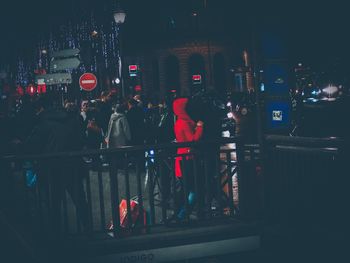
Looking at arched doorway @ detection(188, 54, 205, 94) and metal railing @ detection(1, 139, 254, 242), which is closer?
metal railing @ detection(1, 139, 254, 242)

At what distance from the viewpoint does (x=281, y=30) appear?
22.7 feet

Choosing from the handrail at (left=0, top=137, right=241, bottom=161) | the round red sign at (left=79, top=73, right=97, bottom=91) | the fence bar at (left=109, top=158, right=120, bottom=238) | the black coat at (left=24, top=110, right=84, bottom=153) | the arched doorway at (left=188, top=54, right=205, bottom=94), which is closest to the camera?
the handrail at (left=0, top=137, right=241, bottom=161)

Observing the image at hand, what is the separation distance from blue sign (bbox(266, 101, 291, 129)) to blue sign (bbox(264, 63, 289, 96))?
12cm

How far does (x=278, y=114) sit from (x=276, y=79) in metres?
0.42

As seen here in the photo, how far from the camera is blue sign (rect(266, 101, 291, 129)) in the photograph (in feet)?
22.0

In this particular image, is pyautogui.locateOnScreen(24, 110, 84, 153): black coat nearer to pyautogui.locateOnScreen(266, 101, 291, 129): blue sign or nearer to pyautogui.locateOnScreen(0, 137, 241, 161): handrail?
pyautogui.locateOnScreen(0, 137, 241, 161): handrail

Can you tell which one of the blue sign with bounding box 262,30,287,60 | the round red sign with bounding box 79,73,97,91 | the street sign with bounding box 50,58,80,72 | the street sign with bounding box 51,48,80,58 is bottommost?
the blue sign with bounding box 262,30,287,60

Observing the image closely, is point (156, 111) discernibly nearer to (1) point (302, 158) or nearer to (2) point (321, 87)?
(2) point (321, 87)

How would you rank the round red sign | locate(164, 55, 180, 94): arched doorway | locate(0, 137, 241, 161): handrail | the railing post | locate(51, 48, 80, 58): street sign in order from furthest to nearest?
locate(164, 55, 180, 94): arched doorway, the round red sign, locate(51, 48, 80, 58): street sign, the railing post, locate(0, 137, 241, 161): handrail

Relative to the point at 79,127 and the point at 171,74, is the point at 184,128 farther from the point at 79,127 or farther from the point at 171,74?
the point at 171,74

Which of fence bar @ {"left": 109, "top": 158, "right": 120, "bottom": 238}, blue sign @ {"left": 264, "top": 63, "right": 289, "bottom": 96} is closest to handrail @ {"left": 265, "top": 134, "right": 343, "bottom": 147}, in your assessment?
blue sign @ {"left": 264, "top": 63, "right": 289, "bottom": 96}

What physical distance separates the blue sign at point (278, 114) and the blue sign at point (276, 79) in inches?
4.8

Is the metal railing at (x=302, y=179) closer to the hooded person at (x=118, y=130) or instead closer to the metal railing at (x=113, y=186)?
the metal railing at (x=113, y=186)

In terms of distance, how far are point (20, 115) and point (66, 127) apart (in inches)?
346
